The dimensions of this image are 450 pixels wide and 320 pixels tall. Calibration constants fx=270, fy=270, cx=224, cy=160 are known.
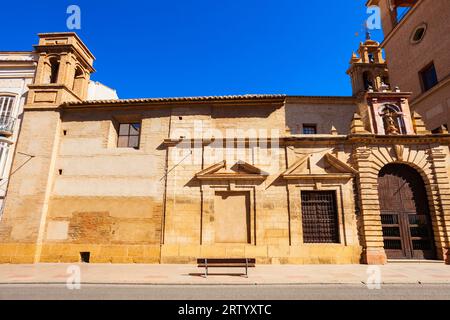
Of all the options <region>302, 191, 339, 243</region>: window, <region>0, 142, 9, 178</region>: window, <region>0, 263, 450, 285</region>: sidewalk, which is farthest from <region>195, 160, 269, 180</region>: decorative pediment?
<region>0, 142, 9, 178</region>: window

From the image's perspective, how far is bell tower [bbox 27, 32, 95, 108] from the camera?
48.0ft

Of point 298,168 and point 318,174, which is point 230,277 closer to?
point 298,168

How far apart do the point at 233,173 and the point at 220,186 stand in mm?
882

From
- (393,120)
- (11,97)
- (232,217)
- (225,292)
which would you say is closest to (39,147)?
(11,97)

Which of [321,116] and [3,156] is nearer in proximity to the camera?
[3,156]

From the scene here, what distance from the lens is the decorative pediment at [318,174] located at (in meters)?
12.7

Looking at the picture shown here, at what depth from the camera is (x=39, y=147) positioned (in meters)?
13.8

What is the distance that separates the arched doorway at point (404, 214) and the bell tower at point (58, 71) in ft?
56.7

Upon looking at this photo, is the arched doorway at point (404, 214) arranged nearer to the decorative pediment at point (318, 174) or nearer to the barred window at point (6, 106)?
the decorative pediment at point (318, 174)

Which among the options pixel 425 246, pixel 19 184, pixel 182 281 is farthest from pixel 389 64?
pixel 19 184

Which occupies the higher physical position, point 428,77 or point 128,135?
point 428,77

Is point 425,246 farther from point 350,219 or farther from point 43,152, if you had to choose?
point 43,152

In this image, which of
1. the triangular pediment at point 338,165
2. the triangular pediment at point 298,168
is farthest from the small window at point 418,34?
the triangular pediment at point 298,168

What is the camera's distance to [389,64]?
73.0 feet
